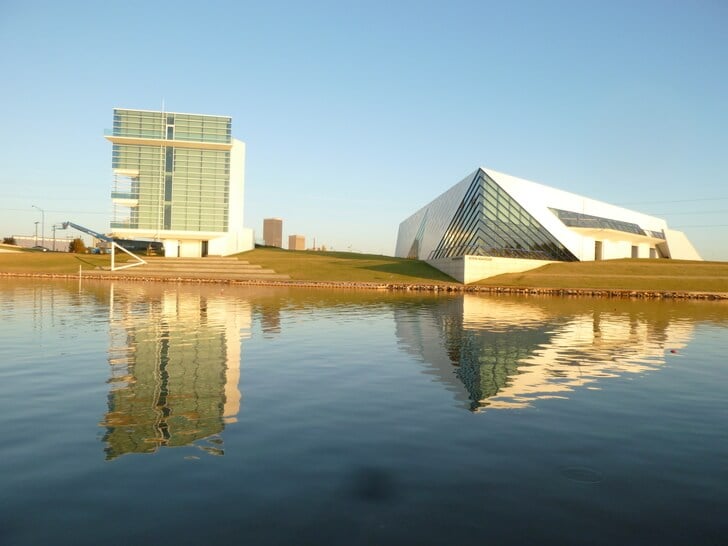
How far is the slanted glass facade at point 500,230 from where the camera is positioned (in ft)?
259

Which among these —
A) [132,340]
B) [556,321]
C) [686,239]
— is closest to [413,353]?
[132,340]

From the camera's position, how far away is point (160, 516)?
6.42m

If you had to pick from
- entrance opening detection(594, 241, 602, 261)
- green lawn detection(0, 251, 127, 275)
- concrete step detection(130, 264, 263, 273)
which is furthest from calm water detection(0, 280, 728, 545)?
entrance opening detection(594, 241, 602, 261)

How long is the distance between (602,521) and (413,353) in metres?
12.5

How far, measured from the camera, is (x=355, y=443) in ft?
30.3

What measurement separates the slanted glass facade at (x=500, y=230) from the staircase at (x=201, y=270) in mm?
29397

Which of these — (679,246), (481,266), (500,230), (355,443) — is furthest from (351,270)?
(679,246)

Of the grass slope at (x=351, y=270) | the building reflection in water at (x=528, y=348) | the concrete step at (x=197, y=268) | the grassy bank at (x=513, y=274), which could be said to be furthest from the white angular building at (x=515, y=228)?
the building reflection in water at (x=528, y=348)

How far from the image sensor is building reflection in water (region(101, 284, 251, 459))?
30.9 ft

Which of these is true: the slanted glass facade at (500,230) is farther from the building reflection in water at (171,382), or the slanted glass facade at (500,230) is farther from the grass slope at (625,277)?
the building reflection in water at (171,382)

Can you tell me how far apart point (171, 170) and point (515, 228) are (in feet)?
210

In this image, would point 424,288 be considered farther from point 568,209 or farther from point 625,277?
point 568,209

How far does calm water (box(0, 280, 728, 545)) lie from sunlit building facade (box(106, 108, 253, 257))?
8286 centimetres

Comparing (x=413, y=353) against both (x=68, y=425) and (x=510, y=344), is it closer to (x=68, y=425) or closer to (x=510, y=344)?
(x=510, y=344)
